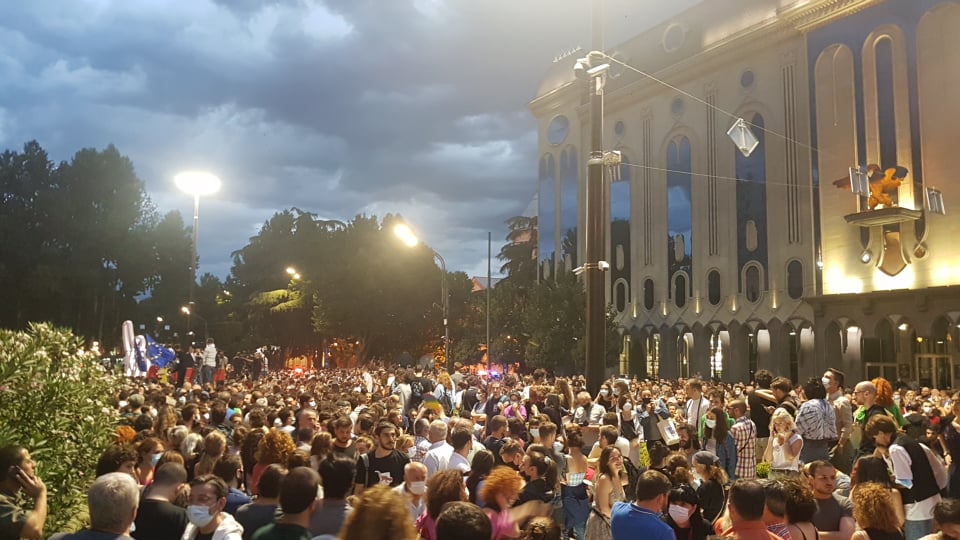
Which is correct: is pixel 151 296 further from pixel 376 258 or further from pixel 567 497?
pixel 567 497

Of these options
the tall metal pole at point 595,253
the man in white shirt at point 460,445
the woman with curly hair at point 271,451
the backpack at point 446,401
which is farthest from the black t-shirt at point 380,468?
the backpack at point 446,401

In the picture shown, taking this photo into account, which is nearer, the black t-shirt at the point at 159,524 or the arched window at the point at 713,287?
the black t-shirt at the point at 159,524

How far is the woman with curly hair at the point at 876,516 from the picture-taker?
491 centimetres

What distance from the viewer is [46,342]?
8.26 metres

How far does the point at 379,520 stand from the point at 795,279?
130 feet

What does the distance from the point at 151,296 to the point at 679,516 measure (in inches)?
2029

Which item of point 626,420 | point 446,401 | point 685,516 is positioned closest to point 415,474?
point 685,516

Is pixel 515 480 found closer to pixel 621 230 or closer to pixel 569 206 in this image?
pixel 621 230

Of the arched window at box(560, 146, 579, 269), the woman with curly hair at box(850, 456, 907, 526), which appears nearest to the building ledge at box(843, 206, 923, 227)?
the arched window at box(560, 146, 579, 269)

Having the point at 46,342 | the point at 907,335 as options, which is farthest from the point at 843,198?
the point at 46,342

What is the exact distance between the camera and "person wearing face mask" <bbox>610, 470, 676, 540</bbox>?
194 inches

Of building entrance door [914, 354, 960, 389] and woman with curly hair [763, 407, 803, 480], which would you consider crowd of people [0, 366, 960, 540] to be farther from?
building entrance door [914, 354, 960, 389]

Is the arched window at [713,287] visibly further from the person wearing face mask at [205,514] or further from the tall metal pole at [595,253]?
the person wearing face mask at [205,514]

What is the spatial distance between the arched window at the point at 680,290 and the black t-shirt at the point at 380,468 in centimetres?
3975
